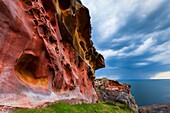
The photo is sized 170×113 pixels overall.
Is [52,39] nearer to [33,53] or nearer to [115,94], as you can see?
[33,53]

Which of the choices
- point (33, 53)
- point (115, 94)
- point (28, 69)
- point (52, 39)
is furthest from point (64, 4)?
point (115, 94)

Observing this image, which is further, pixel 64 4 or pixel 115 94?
pixel 115 94

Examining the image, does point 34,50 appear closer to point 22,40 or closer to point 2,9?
point 22,40

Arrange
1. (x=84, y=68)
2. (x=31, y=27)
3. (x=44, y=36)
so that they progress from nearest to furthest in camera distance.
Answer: (x=31, y=27) → (x=44, y=36) → (x=84, y=68)

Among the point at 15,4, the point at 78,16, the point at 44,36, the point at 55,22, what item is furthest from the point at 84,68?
the point at 15,4

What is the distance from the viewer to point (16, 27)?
13.6m

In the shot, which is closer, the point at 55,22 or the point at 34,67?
the point at 34,67

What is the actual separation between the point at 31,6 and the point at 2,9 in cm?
491

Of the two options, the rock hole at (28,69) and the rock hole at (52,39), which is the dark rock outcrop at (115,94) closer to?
the rock hole at (52,39)

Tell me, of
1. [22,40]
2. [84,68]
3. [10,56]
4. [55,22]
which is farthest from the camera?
[84,68]

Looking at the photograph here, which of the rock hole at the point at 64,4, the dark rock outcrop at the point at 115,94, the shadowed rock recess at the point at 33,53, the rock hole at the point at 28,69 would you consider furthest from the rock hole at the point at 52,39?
the dark rock outcrop at the point at 115,94

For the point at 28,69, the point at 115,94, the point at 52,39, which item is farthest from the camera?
the point at 115,94

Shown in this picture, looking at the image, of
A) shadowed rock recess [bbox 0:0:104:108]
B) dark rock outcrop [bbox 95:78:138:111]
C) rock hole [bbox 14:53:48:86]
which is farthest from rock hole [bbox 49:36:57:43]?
dark rock outcrop [bbox 95:78:138:111]

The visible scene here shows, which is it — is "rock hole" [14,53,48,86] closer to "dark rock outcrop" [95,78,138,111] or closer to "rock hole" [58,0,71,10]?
"rock hole" [58,0,71,10]
